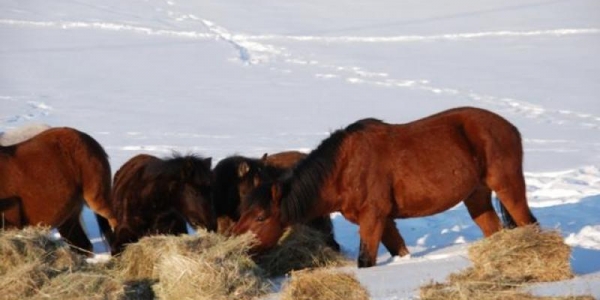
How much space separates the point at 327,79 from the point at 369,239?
55.6 ft

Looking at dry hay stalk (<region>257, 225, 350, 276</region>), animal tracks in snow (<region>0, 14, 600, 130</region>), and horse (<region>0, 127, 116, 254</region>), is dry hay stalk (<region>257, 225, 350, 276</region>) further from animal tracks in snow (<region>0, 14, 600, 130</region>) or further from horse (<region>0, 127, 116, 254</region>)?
animal tracks in snow (<region>0, 14, 600, 130</region>)

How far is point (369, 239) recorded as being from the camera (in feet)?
26.3

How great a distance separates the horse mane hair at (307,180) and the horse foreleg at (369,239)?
18.5 inches

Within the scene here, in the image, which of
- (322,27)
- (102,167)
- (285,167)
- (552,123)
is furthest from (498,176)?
(322,27)

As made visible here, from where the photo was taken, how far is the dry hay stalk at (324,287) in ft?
20.0

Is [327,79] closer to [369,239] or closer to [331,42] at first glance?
[331,42]

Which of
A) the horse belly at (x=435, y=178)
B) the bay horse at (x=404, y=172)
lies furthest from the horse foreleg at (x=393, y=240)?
the horse belly at (x=435, y=178)

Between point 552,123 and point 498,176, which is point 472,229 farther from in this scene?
point 552,123

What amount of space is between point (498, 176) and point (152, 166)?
3.14 metres

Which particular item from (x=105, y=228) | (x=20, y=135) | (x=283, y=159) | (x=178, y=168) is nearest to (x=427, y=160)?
(x=283, y=159)

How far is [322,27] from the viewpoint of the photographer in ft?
108

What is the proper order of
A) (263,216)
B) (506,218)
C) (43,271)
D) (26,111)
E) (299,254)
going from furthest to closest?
(26,111) < (506,218) < (299,254) < (263,216) < (43,271)

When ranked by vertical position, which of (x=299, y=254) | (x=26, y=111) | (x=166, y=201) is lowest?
(x=26, y=111)

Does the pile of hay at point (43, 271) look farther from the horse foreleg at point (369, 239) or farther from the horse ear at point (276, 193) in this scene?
the horse foreleg at point (369, 239)
